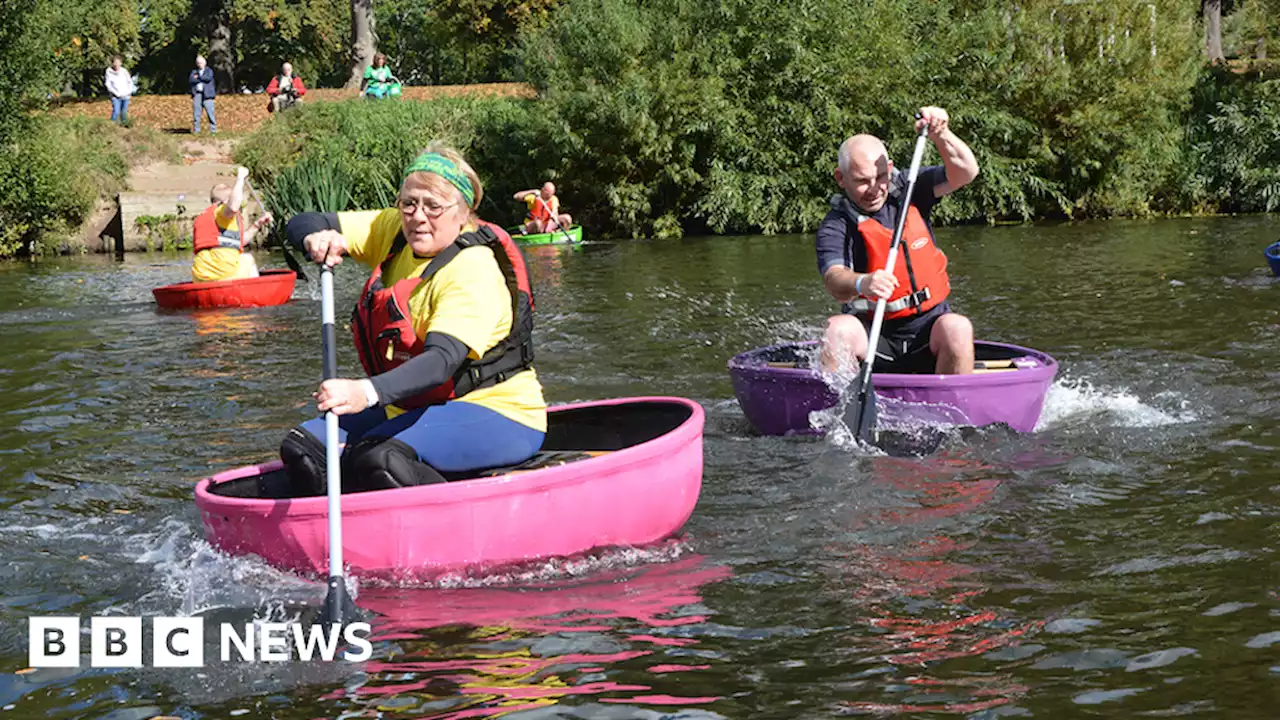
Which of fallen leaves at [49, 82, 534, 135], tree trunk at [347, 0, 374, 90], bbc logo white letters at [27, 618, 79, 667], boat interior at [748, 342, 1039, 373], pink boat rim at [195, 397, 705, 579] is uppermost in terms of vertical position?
tree trunk at [347, 0, 374, 90]

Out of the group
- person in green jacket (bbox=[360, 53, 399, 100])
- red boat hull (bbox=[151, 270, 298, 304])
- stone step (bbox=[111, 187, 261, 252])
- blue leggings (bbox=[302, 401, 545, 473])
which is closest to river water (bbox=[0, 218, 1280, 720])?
blue leggings (bbox=[302, 401, 545, 473])

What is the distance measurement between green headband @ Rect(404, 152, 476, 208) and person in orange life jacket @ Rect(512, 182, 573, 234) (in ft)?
62.7

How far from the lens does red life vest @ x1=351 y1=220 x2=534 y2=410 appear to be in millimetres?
5367

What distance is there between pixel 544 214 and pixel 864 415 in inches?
711

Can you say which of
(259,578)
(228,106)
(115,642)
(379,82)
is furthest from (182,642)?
(228,106)

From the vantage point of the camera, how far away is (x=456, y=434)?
17.8 feet

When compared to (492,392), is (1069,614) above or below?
below

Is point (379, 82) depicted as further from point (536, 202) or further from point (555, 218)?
point (555, 218)

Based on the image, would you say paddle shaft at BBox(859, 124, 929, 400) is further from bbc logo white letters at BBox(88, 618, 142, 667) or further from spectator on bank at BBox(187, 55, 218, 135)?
spectator on bank at BBox(187, 55, 218, 135)

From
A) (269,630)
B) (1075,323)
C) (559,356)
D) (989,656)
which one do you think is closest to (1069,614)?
(989,656)

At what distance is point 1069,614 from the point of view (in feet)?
15.5

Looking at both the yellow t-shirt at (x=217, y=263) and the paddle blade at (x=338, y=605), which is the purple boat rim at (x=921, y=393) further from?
the yellow t-shirt at (x=217, y=263)

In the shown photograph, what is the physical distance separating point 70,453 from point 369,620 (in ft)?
12.4

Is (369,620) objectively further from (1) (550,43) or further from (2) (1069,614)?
(1) (550,43)
